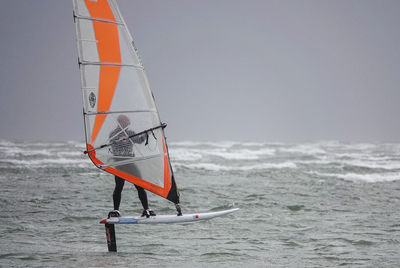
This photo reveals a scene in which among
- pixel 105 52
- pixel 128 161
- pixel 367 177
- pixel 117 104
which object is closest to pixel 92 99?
pixel 117 104

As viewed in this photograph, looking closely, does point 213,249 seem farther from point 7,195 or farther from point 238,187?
point 238,187

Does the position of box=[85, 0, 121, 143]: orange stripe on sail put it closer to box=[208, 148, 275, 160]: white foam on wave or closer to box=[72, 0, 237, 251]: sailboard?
box=[72, 0, 237, 251]: sailboard

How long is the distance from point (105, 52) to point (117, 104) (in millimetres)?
826


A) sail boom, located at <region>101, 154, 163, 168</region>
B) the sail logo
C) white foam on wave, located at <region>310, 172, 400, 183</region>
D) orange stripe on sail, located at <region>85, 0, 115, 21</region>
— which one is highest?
orange stripe on sail, located at <region>85, 0, 115, 21</region>

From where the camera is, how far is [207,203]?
1369 cm

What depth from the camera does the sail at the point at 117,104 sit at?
25.0 ft

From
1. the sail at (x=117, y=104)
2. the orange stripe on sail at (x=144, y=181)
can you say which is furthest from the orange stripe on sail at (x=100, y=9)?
the orange stripe on sail at (x=144, y=181)

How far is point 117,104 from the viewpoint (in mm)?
7852

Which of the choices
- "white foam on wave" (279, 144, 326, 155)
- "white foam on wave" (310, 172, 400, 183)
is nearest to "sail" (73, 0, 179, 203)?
"white foam on wave" (310, 172, 400, 183)

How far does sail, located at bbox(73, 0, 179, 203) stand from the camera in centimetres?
763

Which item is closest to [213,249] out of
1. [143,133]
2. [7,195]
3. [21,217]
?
[143,133]

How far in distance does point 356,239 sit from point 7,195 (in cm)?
923

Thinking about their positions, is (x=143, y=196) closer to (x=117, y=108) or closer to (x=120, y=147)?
(x=120, y=147)

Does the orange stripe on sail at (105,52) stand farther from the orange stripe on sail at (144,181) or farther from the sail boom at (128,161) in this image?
the sail boom at (128,161)
